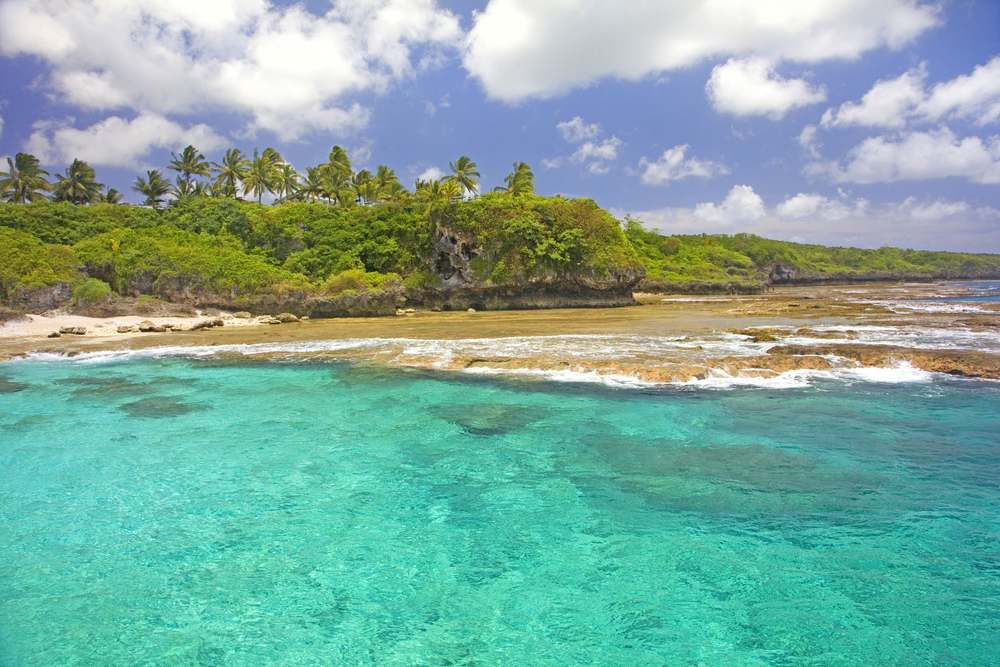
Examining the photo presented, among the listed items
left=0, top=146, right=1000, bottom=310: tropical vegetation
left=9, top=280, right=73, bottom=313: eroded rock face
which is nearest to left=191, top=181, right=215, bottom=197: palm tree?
left=0, top=146, right=1000, bottom=310: tropical vegetation

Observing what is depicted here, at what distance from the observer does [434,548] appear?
545 cm

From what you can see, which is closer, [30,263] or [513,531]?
[513,531]

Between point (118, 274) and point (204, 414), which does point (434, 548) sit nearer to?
point (204, 414)

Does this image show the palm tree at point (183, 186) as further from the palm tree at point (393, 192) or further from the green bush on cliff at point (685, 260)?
the green bush on cliff at point (685, 260)

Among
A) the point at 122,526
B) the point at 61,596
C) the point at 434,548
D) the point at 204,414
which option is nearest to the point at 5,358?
the point at 204,414

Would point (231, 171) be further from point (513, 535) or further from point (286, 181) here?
point (513, 535)

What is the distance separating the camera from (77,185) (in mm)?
49531

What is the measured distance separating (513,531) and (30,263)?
3984 centimetres

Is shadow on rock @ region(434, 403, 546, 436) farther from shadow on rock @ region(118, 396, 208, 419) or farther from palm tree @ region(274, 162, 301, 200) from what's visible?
palm tree @ region(274, 162, 301, 200)

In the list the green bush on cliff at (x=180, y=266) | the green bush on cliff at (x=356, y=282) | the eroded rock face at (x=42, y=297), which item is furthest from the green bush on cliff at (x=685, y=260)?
the eroded rock face at (x=42, y=297)

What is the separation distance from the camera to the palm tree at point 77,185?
4922 centimetres

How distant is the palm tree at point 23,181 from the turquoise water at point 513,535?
51.2 metres

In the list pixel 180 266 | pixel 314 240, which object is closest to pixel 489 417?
pixel 180 266

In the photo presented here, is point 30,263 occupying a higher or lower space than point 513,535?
→ higher
